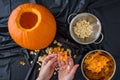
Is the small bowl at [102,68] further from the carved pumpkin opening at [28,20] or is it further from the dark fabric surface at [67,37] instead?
the carved pumpkin opening at [28,20]

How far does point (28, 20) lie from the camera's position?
40.4 inches

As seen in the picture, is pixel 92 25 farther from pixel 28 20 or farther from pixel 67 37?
pixel 28 20

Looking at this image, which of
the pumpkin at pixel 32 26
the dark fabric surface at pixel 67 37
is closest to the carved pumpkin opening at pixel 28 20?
the pumpkin at pixel 32 26

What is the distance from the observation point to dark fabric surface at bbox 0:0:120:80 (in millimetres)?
1096

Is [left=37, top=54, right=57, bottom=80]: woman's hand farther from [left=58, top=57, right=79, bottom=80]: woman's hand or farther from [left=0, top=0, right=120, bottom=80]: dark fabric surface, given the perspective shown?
[left=0, top=0, right=120, bottom=80]: dark fabric surface

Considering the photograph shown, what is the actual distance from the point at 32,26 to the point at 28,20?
0.09 feet

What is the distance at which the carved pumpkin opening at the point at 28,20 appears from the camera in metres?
1.01

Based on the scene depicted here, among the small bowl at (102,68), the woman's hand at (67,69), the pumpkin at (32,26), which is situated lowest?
the small bowl at (102,68)

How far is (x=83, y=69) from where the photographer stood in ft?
3.50

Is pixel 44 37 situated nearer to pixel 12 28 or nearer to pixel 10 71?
pixel 12 28

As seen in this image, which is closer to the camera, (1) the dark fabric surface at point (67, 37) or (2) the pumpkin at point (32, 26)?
(2) the pumpkin at point (32, 26)

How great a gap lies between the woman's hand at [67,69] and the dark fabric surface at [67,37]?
0.45 ft

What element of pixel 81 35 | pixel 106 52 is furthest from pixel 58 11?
pixel 106 52

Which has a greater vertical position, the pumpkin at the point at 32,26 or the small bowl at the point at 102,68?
the pumpkin at the point at 32,26
